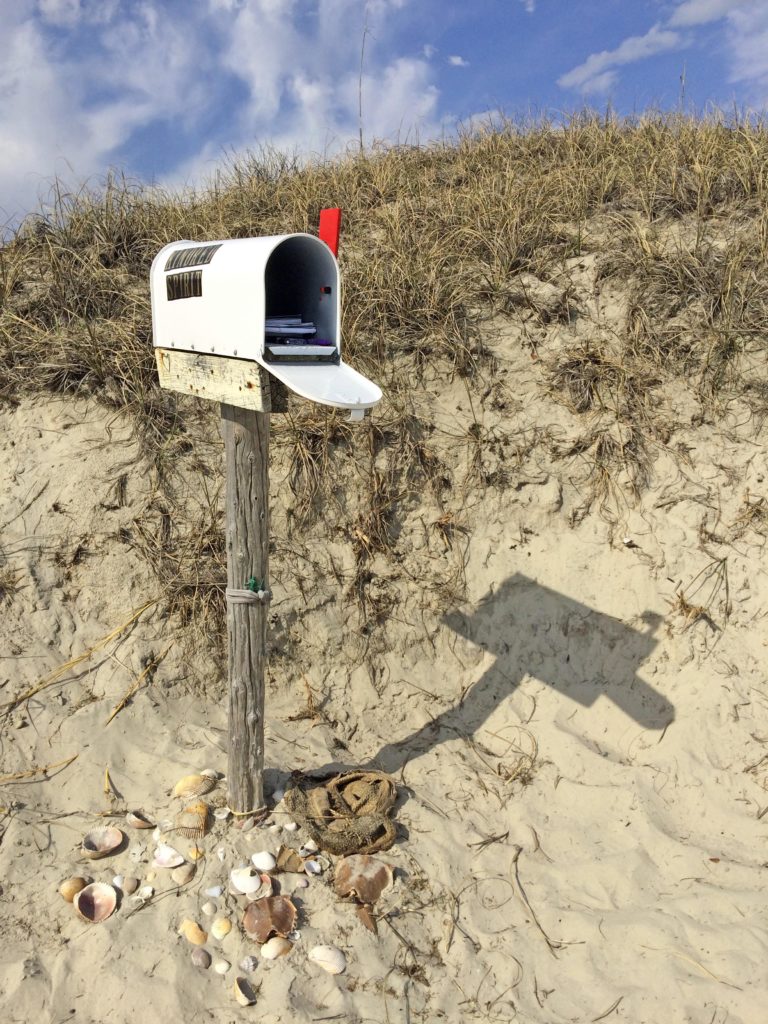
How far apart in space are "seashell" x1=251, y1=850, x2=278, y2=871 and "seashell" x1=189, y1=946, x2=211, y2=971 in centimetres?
39

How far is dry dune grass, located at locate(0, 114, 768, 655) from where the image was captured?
4.52m

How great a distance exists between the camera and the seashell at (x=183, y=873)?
3025 millimetres

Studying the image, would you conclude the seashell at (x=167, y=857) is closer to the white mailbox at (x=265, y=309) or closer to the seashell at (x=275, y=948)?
the seashell at (x=275, y=948)

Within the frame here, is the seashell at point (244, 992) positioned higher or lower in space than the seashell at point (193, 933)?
lower

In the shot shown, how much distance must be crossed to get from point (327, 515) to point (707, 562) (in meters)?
2.40

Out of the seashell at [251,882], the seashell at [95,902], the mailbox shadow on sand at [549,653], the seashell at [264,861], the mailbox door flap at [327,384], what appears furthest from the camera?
the mailbox shadow on sand at [549,653]

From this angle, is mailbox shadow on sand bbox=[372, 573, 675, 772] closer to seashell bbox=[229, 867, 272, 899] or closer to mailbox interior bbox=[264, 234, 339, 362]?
seashell bbox=[229, 867, 272, 899]

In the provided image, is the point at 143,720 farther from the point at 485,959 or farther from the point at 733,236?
the point at 733,236

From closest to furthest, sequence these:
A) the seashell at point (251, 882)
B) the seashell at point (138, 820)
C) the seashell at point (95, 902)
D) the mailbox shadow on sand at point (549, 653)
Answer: the seashell at point (95, 902) < the seashell at point (251, 882) < the seashell at point (138, 820) < the mailbox shadow on sand at point (549, 653)

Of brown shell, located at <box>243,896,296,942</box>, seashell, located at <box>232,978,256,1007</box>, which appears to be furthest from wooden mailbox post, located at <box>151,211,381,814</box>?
seashell, located at <box>232,978,256,1007</box>

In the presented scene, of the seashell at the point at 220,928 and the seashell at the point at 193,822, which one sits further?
the seashell at the point at 193,822

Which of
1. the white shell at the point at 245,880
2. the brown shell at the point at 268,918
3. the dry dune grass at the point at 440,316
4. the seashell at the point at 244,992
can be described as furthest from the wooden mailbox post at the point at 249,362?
the dry dune grass at the point at 440,316

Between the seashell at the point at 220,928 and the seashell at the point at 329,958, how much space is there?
1.14 ft

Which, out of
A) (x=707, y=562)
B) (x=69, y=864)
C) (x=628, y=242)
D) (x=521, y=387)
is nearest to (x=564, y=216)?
(x=628, y=242)
